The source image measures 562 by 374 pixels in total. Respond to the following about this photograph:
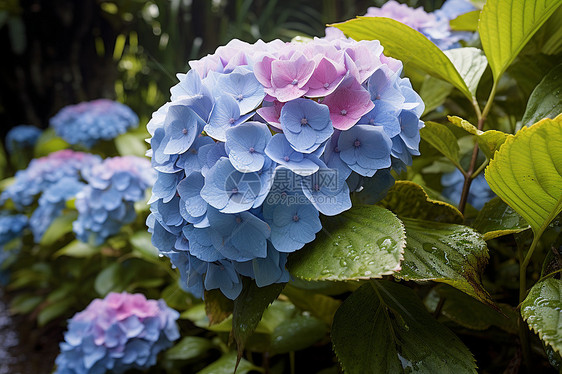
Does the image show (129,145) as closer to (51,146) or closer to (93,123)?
(93,123)

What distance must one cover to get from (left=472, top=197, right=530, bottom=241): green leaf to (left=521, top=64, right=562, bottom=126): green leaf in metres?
0.11

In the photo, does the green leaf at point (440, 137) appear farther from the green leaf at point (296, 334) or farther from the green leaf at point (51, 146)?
the green leaf at point (51, 146)

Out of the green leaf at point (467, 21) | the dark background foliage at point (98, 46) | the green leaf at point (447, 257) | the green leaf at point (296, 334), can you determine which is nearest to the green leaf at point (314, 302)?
the green leaf at point (296, 334)

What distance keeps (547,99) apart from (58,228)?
4.44 feet

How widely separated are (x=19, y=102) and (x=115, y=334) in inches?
86.3

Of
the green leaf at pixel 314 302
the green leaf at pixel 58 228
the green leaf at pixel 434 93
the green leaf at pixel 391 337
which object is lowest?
the green leaf at pixel 58 228

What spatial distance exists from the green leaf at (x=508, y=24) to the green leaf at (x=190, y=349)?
796 mm

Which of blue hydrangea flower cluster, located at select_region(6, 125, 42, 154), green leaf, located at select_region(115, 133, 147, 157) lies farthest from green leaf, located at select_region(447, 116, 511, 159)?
blue hydrangea flower cluster, located at select_region(6, 125, 42, 154)

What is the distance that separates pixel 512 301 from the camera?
2.53 ft

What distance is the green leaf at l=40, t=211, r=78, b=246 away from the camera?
4.52 feet

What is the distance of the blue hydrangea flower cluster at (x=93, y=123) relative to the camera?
182 centimetres

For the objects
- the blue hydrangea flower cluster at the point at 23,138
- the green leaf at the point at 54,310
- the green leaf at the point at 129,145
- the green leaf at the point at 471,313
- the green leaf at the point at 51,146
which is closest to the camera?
the green leaf at the point at 471,313

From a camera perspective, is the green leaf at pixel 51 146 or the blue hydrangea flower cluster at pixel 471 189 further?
the green leaf at pixel 51 146

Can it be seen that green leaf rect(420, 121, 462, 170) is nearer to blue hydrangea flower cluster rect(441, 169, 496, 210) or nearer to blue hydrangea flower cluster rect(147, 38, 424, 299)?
blue hydrangea flower cluster rect(147, 38, 424, 299)
